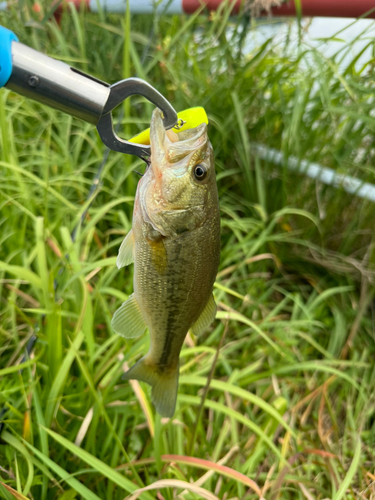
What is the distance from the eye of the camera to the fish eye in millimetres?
688

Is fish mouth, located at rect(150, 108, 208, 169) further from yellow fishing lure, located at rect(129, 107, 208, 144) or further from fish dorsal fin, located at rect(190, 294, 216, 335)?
fish dorsal fin, located at rect(190, 294, 216, 335)

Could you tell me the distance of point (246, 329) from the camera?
1483 millimetres

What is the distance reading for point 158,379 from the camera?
0.77m

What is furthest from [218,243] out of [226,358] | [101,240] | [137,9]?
[137,9]

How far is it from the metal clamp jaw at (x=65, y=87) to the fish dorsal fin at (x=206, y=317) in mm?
367

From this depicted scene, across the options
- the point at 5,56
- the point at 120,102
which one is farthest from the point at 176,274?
the point at 5,56

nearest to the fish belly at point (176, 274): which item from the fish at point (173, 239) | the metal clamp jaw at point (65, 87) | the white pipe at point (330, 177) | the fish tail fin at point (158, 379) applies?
Result: the fish at point (173, 239)

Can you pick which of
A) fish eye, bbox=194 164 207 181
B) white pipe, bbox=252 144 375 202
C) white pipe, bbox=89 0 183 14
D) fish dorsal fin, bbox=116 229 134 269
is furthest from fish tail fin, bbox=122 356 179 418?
white pipe, bbox=89 0 183 14

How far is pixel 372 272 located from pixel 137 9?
1578mm

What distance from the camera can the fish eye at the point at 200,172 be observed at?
688 millimetres

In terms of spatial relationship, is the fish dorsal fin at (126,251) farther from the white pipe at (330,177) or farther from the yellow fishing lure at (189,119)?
the white pipe at (330,177)

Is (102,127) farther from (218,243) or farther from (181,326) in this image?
(181,326)

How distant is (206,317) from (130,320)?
0.15 meters

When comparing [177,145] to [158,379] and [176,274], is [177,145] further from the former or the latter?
[158,379]
